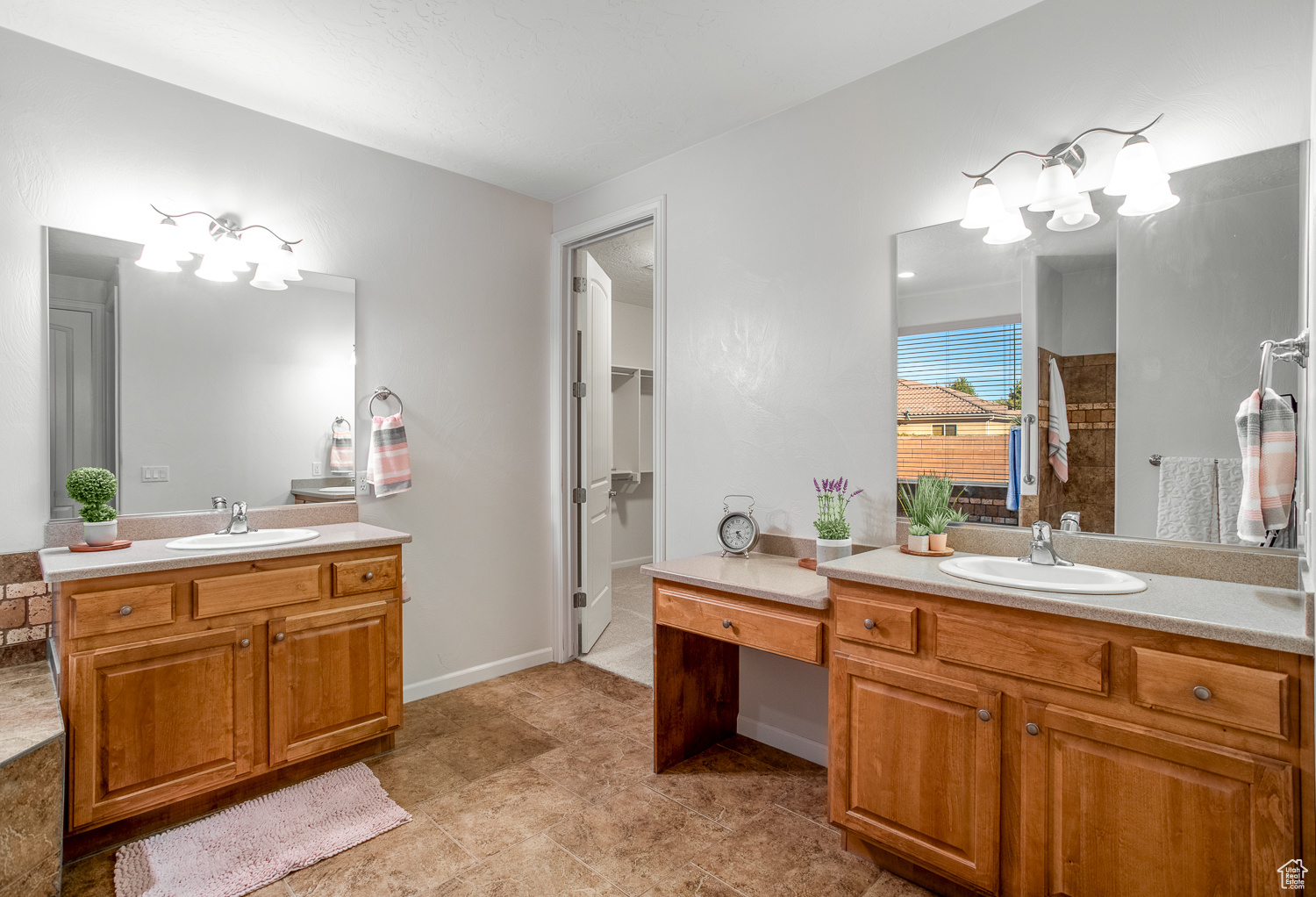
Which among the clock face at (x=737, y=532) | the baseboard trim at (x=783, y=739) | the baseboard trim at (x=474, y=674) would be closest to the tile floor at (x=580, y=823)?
the baseboard trim at (x=783, y=739)

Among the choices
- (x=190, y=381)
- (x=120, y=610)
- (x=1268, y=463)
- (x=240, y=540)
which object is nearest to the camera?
(x=1268, y=463)

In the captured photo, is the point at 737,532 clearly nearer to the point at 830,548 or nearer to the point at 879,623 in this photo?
the point at 830,548

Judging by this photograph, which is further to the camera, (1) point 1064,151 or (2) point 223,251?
(2) point 223,251

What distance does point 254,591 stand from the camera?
2158mm

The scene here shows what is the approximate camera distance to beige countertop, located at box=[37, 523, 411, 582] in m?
1.86

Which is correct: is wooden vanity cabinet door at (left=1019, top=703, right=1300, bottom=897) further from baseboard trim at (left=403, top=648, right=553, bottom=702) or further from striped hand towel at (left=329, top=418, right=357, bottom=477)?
striped hand towel at (left=329, top=418, right=357, bottom=477)

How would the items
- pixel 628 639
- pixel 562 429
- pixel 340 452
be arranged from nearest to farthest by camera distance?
pixel 340 452
pixel 562 429
pixel 628 639

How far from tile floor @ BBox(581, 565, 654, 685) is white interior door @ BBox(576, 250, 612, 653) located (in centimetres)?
9

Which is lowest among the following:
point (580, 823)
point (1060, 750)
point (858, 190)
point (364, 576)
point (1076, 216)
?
point (580, 823)

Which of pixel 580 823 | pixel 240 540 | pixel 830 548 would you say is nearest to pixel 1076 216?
pixel 830 548

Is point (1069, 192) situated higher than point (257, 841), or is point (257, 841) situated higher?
point (1069, 192)

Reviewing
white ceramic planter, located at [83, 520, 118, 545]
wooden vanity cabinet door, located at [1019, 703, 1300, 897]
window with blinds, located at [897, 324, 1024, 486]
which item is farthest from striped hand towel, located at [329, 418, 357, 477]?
wooden vanity cabinet door, located at [1019, 703, 1300, 897]

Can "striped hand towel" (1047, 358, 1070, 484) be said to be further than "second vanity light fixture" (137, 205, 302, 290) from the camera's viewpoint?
No

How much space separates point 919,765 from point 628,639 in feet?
7.92
